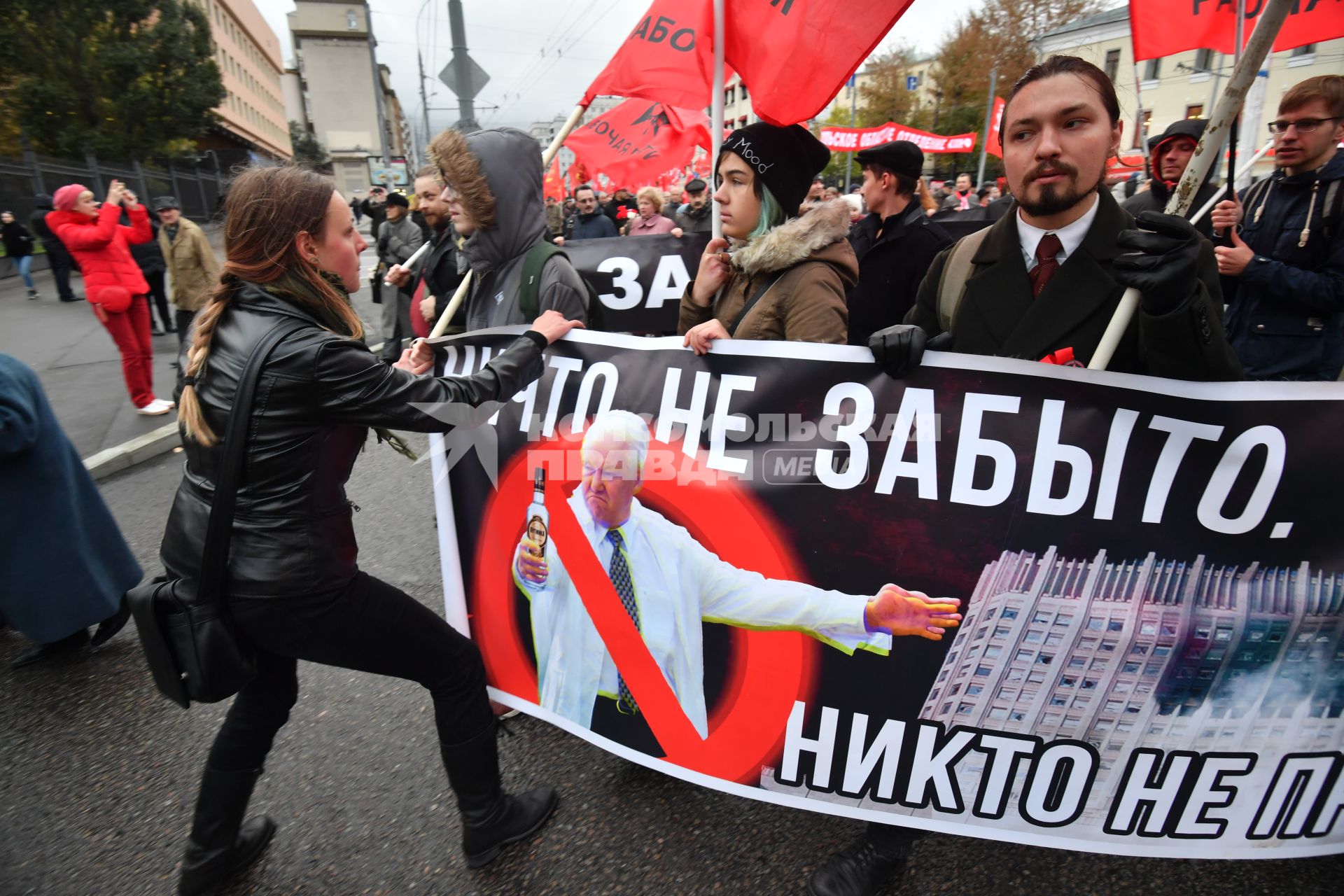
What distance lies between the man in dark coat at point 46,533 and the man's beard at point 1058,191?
3.58 meters

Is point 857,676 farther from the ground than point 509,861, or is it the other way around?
point 857,676

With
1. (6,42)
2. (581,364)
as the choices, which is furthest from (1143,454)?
(6,42)

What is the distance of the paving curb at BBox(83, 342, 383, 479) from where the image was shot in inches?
209

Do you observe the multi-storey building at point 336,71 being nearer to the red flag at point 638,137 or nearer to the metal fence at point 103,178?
the metal fence at point 103,178

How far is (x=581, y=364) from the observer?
2.18 metres

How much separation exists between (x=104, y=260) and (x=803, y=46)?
6.48 m

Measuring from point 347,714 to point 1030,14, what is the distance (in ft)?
104

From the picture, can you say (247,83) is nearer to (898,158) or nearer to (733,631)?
(898,158)

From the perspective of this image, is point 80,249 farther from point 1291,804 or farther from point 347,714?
point 1291,804

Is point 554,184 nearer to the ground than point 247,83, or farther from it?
nearer to the ground

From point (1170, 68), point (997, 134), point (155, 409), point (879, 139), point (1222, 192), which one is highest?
point (1170, 68)

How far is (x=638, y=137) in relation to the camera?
7.38 metres

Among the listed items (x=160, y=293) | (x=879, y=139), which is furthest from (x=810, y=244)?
(x=879, y=139)

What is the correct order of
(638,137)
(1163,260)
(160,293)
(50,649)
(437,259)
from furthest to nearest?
(160,293), (638,137), (437,259), (50,649), (1163,260)
